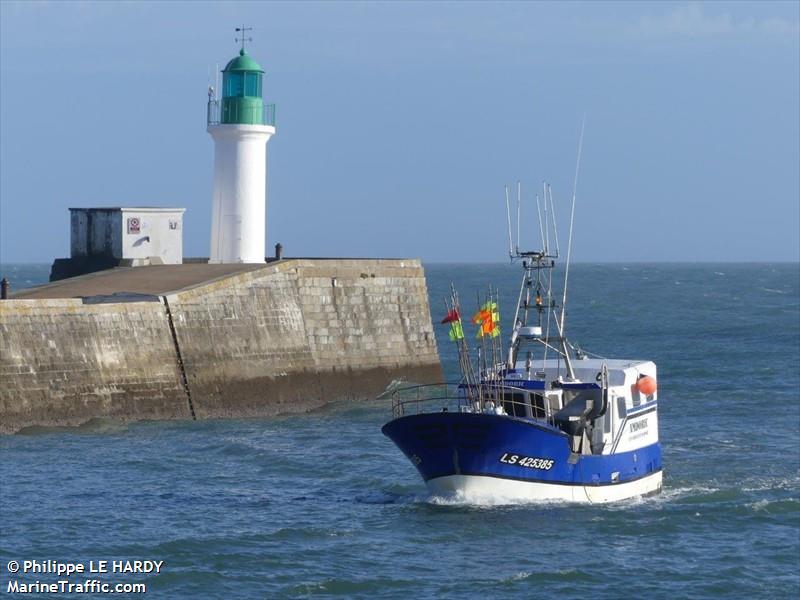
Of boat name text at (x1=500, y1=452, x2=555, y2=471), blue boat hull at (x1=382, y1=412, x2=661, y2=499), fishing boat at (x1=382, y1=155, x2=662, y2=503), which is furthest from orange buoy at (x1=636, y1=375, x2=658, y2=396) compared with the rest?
boat name text at (x1=500, y1=452, x2=555, y2=471)

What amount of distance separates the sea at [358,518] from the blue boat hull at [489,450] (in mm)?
436

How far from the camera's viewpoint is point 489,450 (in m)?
21.6

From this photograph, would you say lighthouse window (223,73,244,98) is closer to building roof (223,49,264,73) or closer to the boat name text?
building roof (223,49,264,73)

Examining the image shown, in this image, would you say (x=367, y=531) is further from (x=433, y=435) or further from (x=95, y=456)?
(x=95, y=456)

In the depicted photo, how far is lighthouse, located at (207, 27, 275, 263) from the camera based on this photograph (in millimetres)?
39969

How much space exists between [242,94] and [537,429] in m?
20.8

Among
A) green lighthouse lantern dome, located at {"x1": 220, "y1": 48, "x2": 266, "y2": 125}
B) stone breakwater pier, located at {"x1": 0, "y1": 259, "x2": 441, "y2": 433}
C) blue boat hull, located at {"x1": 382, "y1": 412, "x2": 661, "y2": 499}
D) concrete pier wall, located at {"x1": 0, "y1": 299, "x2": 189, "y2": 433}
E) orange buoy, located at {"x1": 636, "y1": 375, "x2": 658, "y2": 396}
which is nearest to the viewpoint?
blue boat hull, located at {"x1": 382, "y1": 412, "x2": 661, "y2": 499}

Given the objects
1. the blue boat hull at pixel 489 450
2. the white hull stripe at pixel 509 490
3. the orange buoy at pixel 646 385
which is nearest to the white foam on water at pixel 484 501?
the white hull stripe at pixel 509 490

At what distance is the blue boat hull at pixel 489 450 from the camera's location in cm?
2152

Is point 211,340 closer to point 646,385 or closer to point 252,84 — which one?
point 252,84

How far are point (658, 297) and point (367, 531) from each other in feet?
246

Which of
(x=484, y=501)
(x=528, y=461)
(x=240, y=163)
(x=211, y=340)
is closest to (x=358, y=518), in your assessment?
(x=484, y=501)

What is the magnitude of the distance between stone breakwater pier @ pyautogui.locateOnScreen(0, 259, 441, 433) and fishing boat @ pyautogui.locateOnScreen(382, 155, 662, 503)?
829 cm

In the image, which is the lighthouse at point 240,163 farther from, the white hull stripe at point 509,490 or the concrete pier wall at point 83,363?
the white hull stripe at point 509,490
